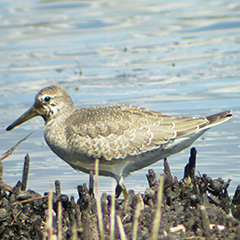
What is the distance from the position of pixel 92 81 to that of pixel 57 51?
3.66 meters

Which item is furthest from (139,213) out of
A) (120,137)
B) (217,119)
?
(217,119)

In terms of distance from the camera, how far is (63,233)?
6160mm

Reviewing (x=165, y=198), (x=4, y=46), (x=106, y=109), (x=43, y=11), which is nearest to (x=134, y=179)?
(x=106, y=109)

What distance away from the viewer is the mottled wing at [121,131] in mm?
7738

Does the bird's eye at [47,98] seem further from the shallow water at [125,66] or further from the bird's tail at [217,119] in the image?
the bird's tail at [217,119]

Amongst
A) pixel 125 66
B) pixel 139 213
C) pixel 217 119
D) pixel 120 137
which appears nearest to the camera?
pixel 139 213

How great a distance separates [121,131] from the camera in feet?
26.0

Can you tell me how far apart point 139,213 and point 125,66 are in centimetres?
1041

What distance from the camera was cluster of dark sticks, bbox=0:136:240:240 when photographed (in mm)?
5652

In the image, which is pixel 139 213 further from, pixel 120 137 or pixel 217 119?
pixel 217 119

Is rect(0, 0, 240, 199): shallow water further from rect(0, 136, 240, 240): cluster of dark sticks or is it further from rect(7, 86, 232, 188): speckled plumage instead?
rect(0, 136, 240, 240): cluster of dark sticks

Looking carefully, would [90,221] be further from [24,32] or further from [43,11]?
[43,11]

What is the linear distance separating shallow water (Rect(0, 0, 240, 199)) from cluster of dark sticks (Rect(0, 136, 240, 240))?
1.87 meters

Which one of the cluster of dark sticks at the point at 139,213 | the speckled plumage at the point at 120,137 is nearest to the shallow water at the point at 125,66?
the speckled plumage at the point at 120,137
